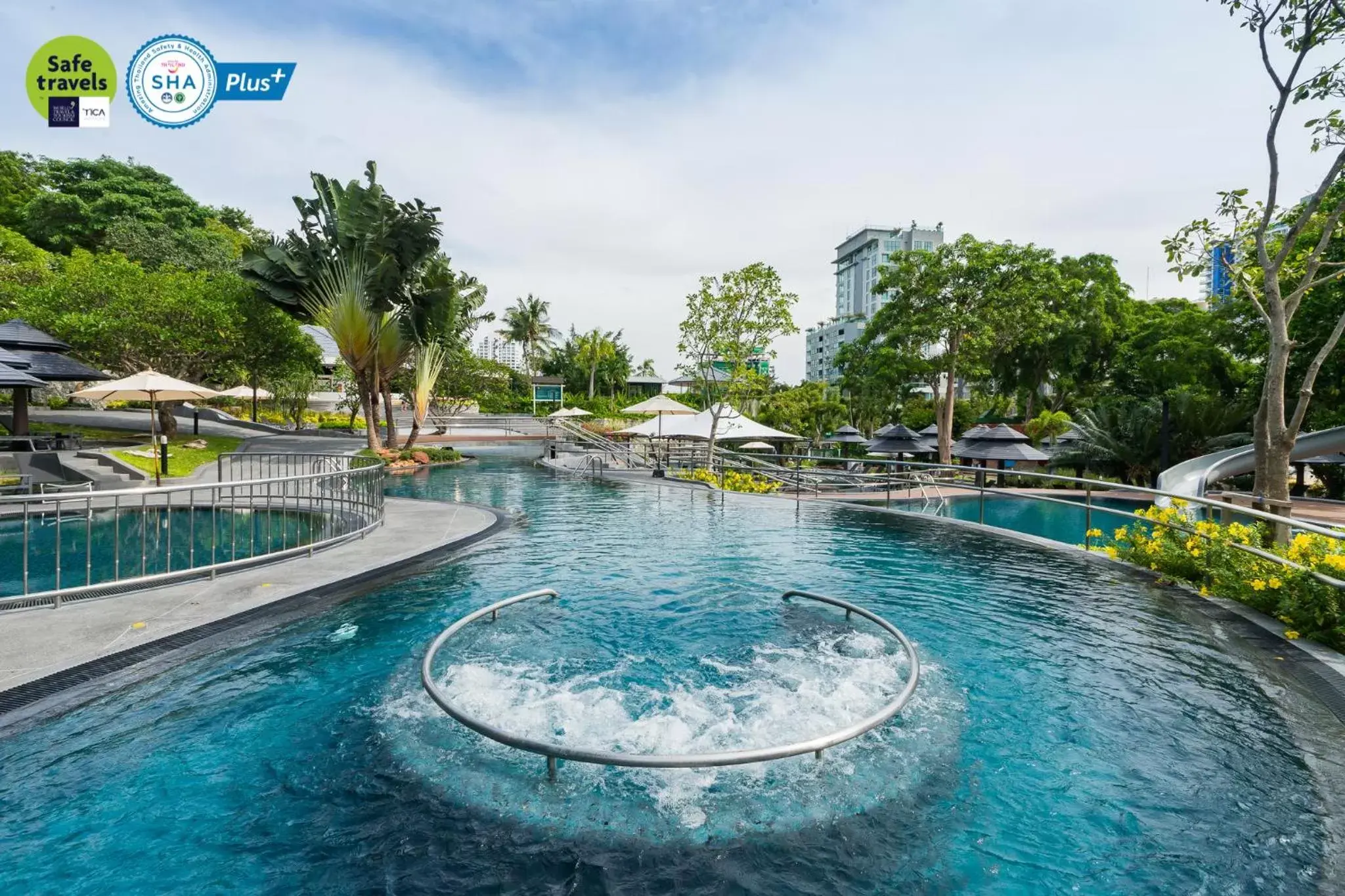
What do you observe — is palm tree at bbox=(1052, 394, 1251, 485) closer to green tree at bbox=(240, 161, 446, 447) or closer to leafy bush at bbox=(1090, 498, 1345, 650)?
leafy bush at bbox=(1090, 498, 1345, 650)

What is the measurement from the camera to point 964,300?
26.5 m

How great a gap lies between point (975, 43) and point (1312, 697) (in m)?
10.6

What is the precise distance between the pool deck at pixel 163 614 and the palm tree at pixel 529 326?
176ft

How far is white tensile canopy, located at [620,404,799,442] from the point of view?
2094 centimetres

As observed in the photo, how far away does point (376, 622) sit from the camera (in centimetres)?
646

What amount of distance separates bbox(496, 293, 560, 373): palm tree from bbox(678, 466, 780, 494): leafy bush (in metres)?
43.6

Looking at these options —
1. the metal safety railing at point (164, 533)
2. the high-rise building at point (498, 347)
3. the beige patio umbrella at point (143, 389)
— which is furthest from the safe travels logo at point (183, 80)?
the high-rise building at point (498, 347)

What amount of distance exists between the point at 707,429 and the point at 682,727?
17375 millimetres

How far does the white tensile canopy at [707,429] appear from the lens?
20.9 meters

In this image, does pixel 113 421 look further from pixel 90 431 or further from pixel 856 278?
pixel 856 278

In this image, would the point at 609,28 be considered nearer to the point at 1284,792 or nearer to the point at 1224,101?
the point at 1224,101

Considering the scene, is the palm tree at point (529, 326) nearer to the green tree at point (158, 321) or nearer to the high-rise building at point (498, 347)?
the high-rise building at point (498, 347)

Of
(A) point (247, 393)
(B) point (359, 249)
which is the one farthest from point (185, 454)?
(A) point (247, 393)

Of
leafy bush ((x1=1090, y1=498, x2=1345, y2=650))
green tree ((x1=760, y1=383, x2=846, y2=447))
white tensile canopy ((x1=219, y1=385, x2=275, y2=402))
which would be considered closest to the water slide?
leafy bush ((x1=1090, y1=498, x2=1345, y2=650))
